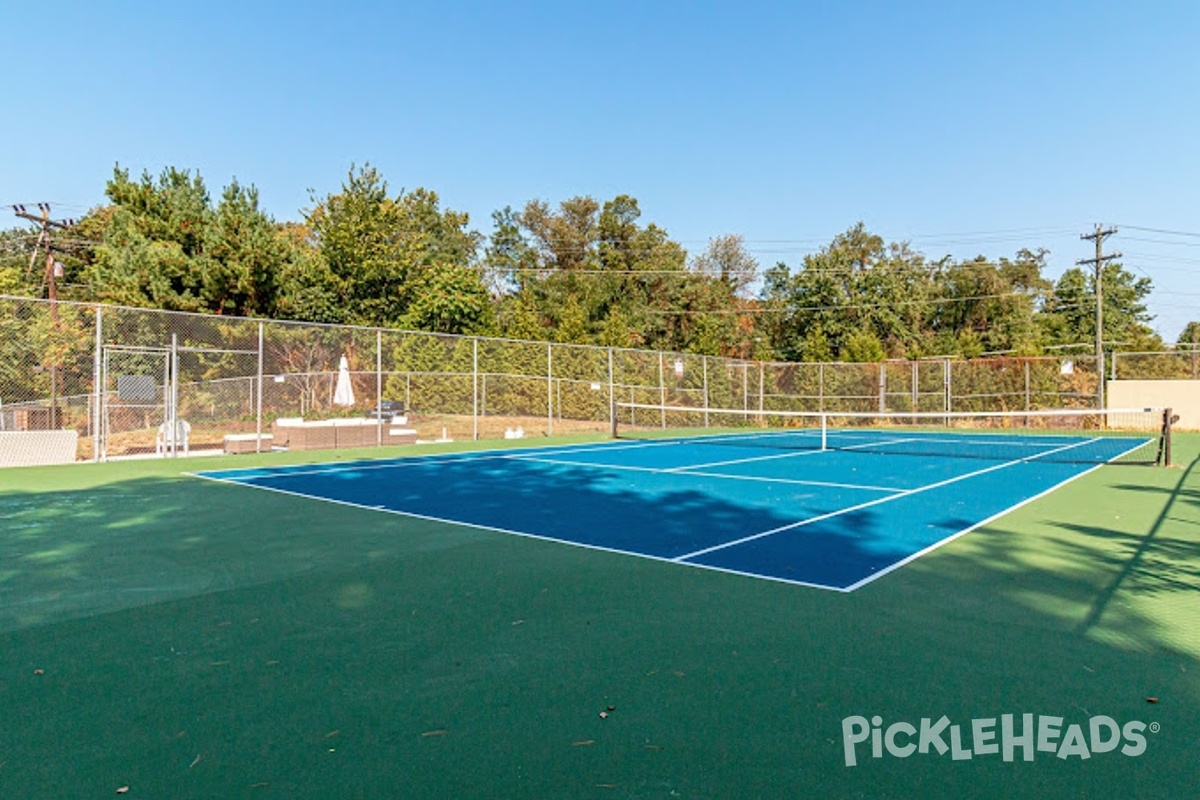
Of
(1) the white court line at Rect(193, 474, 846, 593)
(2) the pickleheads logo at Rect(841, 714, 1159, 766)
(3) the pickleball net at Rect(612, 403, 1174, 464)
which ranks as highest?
(3) the pickleball net at Rect(612, 403, 1174, 464)

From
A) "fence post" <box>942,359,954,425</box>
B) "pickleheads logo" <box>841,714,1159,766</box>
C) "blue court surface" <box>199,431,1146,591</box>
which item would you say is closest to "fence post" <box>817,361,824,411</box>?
"fence post" <box>942,359,954,425</box>

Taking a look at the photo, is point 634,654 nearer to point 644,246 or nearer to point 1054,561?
point 1054,561

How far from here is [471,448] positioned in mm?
15859

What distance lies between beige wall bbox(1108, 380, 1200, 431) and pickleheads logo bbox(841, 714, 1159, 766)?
1008 inches

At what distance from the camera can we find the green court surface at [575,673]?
2.30 m

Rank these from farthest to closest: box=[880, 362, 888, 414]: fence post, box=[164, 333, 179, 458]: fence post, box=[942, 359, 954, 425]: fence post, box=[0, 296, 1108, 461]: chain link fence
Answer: box=[880, 362, 888, 414]: fence post
box=[942, 359, 954, 425]: fence post
box=[164, 333, 179, 458]: fence post
box=[0, 296, 1108, 461]: chain link fence

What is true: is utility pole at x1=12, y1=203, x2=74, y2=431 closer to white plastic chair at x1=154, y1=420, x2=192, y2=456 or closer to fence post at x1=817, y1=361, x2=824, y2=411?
white plastic chair at x1=154, y1=420, x2=192, y2=456

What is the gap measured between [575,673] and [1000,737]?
5.36ft

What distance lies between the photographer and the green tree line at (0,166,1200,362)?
24.5m

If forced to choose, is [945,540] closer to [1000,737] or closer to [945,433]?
[1000,737]

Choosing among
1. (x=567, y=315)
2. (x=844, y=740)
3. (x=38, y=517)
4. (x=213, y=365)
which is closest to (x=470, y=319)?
(x=567, y=315)

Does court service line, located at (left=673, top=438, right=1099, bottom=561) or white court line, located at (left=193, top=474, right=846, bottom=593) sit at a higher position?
court service line, located at (left=673, top=438, right=1099, bottom=561)

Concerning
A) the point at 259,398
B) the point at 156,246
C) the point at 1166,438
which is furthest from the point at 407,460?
the point at 156,246

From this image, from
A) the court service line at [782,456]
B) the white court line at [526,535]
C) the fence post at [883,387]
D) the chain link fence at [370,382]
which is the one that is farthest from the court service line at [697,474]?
the fence post at [883,387]
